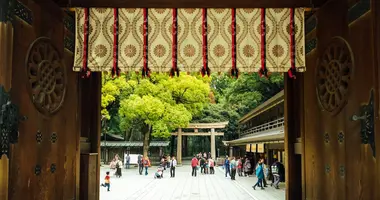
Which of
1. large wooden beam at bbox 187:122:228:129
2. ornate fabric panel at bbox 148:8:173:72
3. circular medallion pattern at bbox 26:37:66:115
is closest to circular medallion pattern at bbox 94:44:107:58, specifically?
circular medallion pattern at bbox 26:37:66:115

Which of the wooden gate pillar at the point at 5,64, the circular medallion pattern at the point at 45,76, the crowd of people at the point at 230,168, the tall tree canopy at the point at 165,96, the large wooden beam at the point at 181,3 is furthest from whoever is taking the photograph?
the tall tree canopy at the point at 165,96

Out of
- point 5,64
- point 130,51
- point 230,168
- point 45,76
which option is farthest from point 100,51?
point 230,168

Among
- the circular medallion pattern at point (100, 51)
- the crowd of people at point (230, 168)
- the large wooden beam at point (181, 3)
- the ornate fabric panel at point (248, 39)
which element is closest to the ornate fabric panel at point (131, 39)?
the large wooden beam at point (181, 3)

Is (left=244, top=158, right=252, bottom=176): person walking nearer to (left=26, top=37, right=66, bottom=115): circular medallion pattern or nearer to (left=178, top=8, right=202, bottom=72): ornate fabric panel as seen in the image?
(left=178, top=8, right=202, bottom=72): ornate fabric panel

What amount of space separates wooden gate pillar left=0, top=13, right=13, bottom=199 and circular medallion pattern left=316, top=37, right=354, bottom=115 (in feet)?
14.1

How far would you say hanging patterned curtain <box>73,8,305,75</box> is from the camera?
6.55 meters

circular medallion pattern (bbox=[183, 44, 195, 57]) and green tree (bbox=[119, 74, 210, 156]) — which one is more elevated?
green tree (bbox=[119, 74, 210, 156])

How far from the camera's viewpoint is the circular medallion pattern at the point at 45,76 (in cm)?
557

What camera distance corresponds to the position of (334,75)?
608 centimetres

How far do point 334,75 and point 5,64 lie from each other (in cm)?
449

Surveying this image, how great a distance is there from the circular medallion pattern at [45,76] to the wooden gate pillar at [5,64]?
28.4 inches

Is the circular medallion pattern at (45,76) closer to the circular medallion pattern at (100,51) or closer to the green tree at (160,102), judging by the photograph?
the circular medallion pattern at (100,51)

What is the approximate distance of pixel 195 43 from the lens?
21.6 ft

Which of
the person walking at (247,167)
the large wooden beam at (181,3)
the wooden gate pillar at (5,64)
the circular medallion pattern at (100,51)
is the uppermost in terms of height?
the large wooden beam at (181,3)
